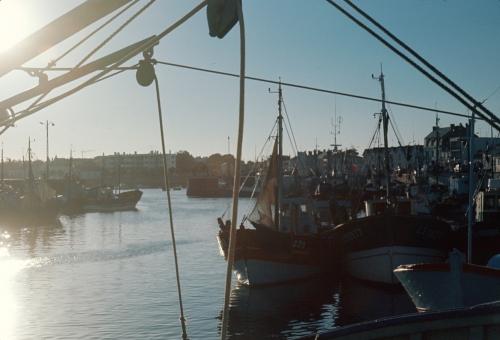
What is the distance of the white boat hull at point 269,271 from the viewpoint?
30.0 metres

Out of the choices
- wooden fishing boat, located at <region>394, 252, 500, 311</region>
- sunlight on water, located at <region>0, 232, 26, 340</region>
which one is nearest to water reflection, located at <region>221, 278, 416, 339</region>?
wooden fishing boat, located at <region>394, 252, 500, 311</region>

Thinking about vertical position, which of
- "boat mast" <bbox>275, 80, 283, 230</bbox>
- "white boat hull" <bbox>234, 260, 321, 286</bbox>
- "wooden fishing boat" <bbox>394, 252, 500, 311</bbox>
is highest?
"boat mast" <bbox>275, 80, 283, 230</bbox>

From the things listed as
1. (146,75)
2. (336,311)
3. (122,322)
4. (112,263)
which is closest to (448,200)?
(112,263)

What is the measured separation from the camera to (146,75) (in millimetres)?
8781

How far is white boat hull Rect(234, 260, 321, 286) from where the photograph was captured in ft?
98.5

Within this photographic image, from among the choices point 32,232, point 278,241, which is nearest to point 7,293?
point 278,241

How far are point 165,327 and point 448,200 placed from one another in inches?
1540

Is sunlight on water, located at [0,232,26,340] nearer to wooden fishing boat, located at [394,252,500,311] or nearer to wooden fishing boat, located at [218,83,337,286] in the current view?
wooden fishing boat, located at [218,83,337,286]

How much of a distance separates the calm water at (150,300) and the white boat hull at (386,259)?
65 centimetres

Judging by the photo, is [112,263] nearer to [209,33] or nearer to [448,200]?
[448,200]

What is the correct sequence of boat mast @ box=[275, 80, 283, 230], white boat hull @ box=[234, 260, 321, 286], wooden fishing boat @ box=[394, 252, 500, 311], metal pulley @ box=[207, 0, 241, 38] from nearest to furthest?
metal pulley @ box=[207, 0, 241, 38], wooden fishing boat @ box=[394, 252, 500, 311], white boat hull @ box=[234, 260, 321, 286], boat mast @ box=[275, 80, 283, 230]

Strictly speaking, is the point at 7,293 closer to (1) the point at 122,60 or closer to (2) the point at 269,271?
(2) the point at 269,271

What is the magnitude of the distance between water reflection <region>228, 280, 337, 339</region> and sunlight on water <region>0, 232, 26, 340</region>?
325 inches

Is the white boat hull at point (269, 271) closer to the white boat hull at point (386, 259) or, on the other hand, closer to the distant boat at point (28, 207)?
the white boat hull at point (386, 259)
